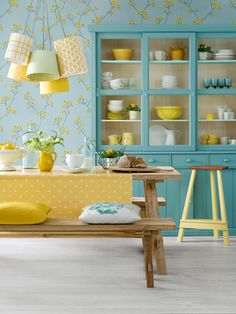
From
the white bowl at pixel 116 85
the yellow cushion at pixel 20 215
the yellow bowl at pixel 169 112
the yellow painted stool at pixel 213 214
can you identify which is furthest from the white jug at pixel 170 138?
the yellow cushion at pixel 20 215

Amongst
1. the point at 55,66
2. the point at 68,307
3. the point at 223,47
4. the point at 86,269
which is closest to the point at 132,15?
the point at 223,47

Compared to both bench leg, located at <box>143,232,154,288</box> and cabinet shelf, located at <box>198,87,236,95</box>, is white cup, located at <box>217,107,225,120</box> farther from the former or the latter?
bench leg, located at <box>143,232,154,288</box>

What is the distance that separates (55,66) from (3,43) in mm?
2339

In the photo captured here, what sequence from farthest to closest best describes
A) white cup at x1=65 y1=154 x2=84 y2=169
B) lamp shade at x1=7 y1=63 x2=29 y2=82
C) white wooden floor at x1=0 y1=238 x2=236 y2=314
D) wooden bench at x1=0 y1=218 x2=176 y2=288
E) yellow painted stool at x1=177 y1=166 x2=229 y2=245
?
yellow painted stool at x1=177 y1=166 x2=229 y2=245
white cup at x1=65 y1=154 x2=84 y2=169
lamp shade at x1=7 y1=63 x2=29 y2=82
wooden bench at x1=0 y1=218 x2=176 y2=288
white wooden floor at x1=0 y1=238 x2=236 y2=314

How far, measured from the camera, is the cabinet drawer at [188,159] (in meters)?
6.49

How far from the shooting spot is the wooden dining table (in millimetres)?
4875

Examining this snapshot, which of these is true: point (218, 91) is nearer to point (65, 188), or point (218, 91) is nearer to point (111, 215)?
point (65, 188)

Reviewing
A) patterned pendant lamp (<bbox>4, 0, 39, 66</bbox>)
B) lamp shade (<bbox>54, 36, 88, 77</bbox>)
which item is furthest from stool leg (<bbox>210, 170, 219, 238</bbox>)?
patterned pendant lamp (<bbox>4, 0, 39, 66</bbox>)

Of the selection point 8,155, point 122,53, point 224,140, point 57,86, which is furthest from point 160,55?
point 8,155

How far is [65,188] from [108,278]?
76 centimetres

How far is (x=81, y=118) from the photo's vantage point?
685 cm

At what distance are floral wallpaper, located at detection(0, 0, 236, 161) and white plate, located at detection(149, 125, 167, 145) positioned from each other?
2.27ft

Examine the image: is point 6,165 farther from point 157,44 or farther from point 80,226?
point 157,44

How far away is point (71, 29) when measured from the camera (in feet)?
22.3
